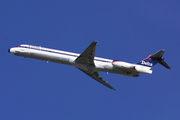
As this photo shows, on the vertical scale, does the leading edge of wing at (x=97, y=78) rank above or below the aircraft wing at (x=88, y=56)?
below

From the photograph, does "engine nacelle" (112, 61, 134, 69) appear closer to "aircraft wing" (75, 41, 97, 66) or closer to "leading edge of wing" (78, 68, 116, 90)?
"aircraft wing" (75, 41, 97, 66)

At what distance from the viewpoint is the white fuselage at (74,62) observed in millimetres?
36656

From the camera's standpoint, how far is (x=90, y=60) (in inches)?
1460

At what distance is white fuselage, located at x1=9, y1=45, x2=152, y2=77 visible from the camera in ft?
120

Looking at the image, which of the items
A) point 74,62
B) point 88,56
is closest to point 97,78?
point 74,62

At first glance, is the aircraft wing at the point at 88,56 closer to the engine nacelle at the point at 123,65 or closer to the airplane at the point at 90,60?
the airplane at the point at 90,60

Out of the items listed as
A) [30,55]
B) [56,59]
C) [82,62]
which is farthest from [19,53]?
[82,62]

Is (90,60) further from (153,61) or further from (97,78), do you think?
(153,61)

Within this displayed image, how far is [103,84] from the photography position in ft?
149

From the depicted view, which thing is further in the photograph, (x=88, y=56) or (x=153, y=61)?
(x=153, y=61)

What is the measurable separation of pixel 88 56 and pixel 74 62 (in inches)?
105

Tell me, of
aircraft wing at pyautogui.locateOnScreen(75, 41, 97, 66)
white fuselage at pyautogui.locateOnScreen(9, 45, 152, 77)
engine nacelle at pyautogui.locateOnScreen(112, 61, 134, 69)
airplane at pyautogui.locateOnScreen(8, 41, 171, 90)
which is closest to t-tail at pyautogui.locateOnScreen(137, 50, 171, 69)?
airplane at pyautogui.locateOnScreen(8, 41, 171, 90)

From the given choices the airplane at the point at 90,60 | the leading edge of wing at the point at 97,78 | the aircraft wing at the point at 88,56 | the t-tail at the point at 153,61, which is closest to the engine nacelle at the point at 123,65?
the airplane at the point at 90,60

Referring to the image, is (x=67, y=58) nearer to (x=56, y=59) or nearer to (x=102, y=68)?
(x=56, y=59)
